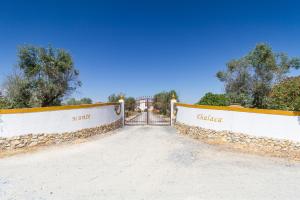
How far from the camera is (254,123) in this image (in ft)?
26.3

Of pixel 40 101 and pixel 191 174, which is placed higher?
pixel 40 101

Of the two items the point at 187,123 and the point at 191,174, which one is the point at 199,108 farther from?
the point at 191,174

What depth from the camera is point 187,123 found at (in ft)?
41.7

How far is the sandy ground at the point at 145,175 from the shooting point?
425 centimetres

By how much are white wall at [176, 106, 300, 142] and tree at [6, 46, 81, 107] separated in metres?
11.9

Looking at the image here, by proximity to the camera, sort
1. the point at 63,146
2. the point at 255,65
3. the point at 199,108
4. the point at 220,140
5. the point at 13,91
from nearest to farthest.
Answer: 1. the point at 63,146
2. the point at 220,140
3. the point at 199,108
4. the point at 13,91
5. the point at 255,65

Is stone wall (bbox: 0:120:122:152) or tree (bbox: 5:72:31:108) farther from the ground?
tree (bbox: 5:72:31:108)

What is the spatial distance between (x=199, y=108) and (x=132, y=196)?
8.25 meters

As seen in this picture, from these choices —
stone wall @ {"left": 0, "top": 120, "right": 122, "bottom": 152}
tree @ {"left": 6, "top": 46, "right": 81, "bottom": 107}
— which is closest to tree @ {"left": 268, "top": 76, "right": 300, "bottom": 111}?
stone wall @ {"left": 0, "top": 120, "right": 122, "bottom": 152}

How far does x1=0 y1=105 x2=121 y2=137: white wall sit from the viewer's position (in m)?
7.50

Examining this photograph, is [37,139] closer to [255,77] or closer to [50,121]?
[50,121]

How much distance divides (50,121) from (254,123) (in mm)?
9581

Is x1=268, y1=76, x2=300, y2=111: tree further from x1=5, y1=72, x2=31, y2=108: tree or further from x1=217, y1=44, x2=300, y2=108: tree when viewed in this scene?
x1=5, y1=72, x2=31, y2=108: tree

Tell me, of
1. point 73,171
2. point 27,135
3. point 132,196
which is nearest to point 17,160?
point 27,135
